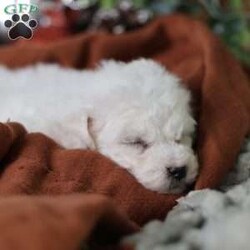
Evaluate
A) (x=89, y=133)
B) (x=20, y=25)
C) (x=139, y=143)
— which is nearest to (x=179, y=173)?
(x=139, y=143)

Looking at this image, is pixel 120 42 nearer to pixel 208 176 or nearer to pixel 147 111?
pixel 147 111

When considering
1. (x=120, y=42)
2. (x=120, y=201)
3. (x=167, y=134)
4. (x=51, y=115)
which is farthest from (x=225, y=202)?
(x=120, y=42)

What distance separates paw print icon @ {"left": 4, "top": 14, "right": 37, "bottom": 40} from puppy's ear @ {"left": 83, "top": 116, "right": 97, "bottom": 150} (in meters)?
0.36

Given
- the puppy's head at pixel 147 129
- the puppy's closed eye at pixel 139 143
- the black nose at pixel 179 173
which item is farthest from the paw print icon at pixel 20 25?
the black nose at pixel 179 173

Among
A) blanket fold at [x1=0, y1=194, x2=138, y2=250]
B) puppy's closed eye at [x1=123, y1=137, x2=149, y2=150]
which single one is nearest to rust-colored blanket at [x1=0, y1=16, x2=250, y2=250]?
blanket fold at [x1=0, y1=194, x2=138, y2=250]

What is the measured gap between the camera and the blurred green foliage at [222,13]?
1.79 m

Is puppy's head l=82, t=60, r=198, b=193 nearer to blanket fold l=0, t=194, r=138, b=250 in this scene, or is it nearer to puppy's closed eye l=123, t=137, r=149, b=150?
puppy's closed eye l=123, t=137, r=149, b=150

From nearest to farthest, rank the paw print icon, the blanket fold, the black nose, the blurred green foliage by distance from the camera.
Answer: the blanket fold
the black nose
the paw print icon
the blurred green foliage

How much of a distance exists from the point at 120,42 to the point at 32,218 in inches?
40.1

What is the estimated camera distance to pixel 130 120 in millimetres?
1295

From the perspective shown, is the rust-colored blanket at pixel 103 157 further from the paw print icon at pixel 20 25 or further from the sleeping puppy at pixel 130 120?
the paw print icon at pixel 20 25

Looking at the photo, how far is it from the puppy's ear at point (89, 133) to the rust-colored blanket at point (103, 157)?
3.9 inches

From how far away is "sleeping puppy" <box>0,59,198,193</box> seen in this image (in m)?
1.25

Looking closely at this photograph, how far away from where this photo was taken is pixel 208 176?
4.05 ft
